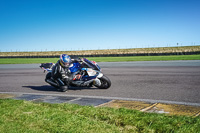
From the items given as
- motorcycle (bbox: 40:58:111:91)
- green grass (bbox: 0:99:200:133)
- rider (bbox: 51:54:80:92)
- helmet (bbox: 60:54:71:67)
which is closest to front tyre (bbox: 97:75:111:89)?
motorcycle (bbox: 40:58:111:91)

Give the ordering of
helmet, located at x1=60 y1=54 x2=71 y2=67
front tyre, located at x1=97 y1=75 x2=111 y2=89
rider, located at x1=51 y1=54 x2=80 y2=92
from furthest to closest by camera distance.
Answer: front tyre, located at x1=97 y1=75 x2=111 y2=89
rider, located at x1=51 y1=54 x2=80 y2=92
helmet, located at x1=60 y1=54 x2=71 y2=67

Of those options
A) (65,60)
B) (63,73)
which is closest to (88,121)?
(65,60)

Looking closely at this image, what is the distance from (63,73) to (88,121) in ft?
13.2

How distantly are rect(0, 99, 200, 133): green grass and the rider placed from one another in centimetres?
283

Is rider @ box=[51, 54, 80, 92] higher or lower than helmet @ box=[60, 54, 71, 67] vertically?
lower

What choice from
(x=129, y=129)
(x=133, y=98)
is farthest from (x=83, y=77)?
(x=129, y=129)

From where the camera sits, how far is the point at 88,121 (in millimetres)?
3895

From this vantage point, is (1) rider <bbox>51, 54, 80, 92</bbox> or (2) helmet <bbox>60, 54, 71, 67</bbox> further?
(1) rider <bbox>51, 54, 80, 92</bbox>

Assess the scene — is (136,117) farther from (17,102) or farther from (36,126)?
(17,102)

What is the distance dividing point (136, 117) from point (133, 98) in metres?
2.11

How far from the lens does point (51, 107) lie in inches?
201

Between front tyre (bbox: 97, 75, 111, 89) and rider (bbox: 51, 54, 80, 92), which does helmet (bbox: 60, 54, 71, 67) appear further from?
front tyre (bbox: 97, 75, 111, 89)

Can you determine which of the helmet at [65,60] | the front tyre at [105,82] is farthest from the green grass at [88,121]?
the front tyre at [105,82]

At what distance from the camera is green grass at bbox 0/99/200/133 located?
349 cm
